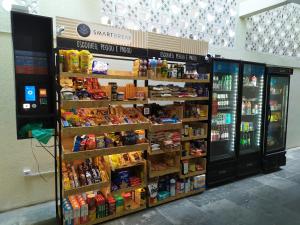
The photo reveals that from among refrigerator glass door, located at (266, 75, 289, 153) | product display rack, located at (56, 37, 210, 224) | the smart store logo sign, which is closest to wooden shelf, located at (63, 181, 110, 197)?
product display rack, located at (56, 37, 210, 224)

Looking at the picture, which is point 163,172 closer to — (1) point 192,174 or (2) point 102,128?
(1) point 192,174

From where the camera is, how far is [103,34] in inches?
110

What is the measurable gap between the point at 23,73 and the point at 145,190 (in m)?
2.08

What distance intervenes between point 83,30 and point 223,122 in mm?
2699

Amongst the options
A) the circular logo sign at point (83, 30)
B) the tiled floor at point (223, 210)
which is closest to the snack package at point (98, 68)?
the circular logo sign at point (83, 30)

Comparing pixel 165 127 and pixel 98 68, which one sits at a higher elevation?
pixel 98 68

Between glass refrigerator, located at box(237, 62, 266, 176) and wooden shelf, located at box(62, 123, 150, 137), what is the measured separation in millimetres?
2123

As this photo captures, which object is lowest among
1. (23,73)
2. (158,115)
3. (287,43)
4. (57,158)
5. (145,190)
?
(145,190)

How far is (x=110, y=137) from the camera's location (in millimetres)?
2957

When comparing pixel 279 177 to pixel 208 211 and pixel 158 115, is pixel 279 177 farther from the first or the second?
pixel 158 115

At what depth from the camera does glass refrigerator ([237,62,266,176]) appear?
4.24m

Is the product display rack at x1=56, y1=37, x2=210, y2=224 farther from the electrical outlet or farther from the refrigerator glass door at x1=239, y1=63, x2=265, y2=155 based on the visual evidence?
the refrigerator glass door at x1=239, y1=63, x2=265, y2=155

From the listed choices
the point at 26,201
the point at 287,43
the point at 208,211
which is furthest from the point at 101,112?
the point at 287,43

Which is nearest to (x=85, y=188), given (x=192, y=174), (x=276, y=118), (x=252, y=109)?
(x=192, y=174)
